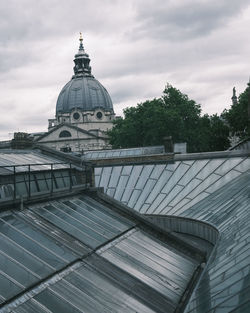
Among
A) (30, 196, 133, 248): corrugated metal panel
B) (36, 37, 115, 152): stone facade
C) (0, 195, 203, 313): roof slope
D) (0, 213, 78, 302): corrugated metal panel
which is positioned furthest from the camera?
(36, 37, 115, 152): stone facade

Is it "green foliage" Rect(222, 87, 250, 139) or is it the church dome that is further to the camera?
the church dome

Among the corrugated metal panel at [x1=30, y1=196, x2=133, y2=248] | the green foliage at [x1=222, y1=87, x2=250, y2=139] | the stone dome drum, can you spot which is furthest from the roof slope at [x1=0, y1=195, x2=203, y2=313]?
the stone dome drum

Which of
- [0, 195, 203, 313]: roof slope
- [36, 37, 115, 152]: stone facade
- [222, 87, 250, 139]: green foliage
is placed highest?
[36, 37, 115, 152]: stone facade

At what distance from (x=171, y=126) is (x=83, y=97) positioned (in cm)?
8029

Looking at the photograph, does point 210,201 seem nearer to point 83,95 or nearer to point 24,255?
point 24,255

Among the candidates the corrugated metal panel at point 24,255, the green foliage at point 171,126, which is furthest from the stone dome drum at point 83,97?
the corrugated metal panel at point 24,255

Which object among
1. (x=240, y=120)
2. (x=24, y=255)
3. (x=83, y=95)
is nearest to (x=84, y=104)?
(x=83, y=95)

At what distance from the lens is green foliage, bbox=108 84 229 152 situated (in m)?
75.6

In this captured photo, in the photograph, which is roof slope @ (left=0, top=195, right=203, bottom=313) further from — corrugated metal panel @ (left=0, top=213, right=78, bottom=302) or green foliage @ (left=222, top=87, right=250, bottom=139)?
green foliage @ (left=222, top=87, right=250, bottom=139)

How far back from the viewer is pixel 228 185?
82.0 feet

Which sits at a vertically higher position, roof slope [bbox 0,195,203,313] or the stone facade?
the stone facade

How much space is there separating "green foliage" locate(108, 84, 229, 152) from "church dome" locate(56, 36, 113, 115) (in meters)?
65.2

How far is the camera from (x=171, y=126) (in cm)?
7656

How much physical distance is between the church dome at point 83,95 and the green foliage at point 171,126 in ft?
214
